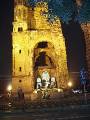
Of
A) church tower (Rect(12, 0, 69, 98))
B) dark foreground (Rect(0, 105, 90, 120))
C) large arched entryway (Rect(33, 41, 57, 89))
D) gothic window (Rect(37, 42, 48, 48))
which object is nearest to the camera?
dark foreground (Rect(0, 105, 90, 120))

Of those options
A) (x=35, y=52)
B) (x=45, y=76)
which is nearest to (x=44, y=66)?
(x=45, y=76)

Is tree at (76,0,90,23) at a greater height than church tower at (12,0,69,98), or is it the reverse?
church tower at (12,0,69,98)

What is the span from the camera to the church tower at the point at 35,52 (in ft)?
150

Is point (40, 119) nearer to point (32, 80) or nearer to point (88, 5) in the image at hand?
point (88, 5)

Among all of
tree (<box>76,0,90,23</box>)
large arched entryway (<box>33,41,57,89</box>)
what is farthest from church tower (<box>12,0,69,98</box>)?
tree (<box>76,0,90,23</box>)

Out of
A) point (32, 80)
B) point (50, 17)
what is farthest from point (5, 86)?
point (50, 17)

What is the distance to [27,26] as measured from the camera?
158 ft

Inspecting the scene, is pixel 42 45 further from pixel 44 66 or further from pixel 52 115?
pixel 52 115

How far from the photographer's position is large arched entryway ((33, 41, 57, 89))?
157 feet

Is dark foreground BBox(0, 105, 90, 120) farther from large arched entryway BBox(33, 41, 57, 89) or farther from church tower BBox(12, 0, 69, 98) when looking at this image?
large arched entryway BBox(33, 41, 57, 89)

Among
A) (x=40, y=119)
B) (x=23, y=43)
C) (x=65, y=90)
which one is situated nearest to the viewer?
(x=40, y=119)

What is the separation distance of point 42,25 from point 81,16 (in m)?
36.2

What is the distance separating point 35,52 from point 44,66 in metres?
3.02

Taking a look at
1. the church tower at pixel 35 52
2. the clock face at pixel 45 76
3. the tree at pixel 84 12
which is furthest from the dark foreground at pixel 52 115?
the clock face at pixel 45 76
